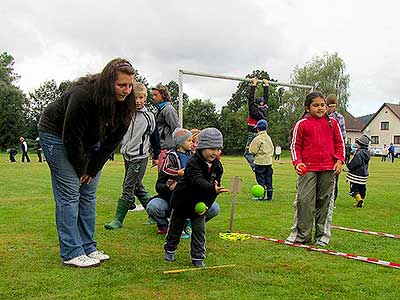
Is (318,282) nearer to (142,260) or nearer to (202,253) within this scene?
(202,253)

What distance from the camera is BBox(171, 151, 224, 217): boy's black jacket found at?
5277 millimetres

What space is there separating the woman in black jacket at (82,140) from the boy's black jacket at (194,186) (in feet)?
2.69

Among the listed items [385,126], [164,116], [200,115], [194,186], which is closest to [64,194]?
[194,186]

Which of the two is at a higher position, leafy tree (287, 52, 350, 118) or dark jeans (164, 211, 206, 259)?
leafy tree (287, 52, 350, 118)

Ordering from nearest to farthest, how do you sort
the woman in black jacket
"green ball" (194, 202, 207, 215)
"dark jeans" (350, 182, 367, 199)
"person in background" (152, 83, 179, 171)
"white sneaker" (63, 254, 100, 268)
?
the woman in black jacket, "white sneaker" (63, 254, 100, 268), "green ball" (194, 202, 207, 215), "person in background" (152, 83, 179, 171), "dark jeans" (350, 182, 367, 199)

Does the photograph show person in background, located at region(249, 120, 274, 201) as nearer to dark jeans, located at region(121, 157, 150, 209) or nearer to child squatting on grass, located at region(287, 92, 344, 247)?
dark jeans, located at region(121, 157, 150, 209)

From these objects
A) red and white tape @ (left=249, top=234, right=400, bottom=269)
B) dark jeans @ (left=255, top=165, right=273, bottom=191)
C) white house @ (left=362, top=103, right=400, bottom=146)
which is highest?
white house @ (left=362, top=103, right=400, bottom=146)

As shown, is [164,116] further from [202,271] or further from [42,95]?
[42,95]

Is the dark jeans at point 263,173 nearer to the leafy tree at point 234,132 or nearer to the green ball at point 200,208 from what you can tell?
the green ball at point 200,208

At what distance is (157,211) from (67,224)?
1.57 meters

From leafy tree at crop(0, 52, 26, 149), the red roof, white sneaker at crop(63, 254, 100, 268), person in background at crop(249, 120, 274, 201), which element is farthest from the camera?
the red roof

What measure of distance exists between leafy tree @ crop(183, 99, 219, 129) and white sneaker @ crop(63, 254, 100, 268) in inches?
2286

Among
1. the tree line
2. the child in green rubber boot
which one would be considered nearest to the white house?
the tree line

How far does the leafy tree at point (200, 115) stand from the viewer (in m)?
63.8
